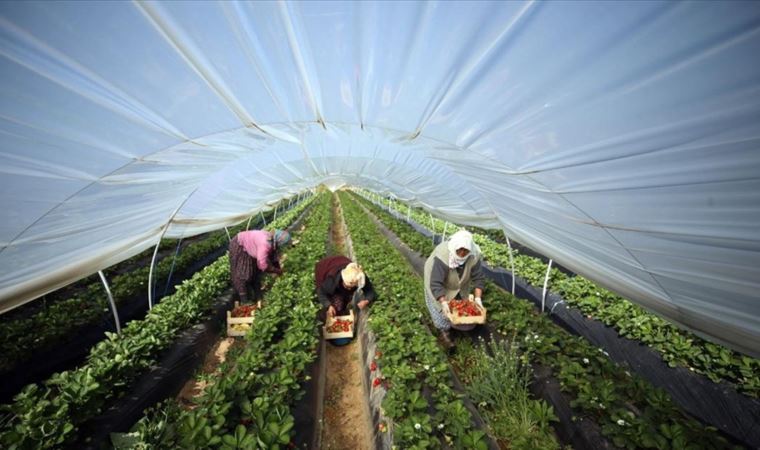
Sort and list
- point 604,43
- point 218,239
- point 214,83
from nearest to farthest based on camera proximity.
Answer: point 604,43, point 214,83, point 218,239

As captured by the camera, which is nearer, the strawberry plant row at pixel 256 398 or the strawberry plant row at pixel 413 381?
the strawberry plant row at pixel 256 398

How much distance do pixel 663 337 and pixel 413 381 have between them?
3.71 metres

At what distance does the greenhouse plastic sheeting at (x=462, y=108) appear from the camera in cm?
109

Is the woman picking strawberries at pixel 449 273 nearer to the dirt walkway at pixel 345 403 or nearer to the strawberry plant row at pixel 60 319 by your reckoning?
the dirt walkway at pixel 345 403

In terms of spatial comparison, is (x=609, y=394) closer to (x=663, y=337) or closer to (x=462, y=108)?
(x=663, y=337)

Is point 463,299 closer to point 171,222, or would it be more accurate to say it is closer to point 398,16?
point 398,16

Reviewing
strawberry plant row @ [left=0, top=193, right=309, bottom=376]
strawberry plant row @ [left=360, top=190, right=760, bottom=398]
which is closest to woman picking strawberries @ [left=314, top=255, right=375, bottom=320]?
strawberry plant row @ [left=360, top=190, right=760, bottom=398]

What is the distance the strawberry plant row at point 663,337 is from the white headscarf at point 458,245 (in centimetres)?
285

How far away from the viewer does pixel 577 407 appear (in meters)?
2.96

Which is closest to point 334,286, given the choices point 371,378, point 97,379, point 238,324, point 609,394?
point 371,378

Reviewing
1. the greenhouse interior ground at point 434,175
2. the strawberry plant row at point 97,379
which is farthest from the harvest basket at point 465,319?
the strawberry plant row at point 97,379

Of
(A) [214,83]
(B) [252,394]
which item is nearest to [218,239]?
(B) [252,394]

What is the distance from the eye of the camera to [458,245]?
375 centimetres

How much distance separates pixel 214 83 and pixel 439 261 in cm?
321
